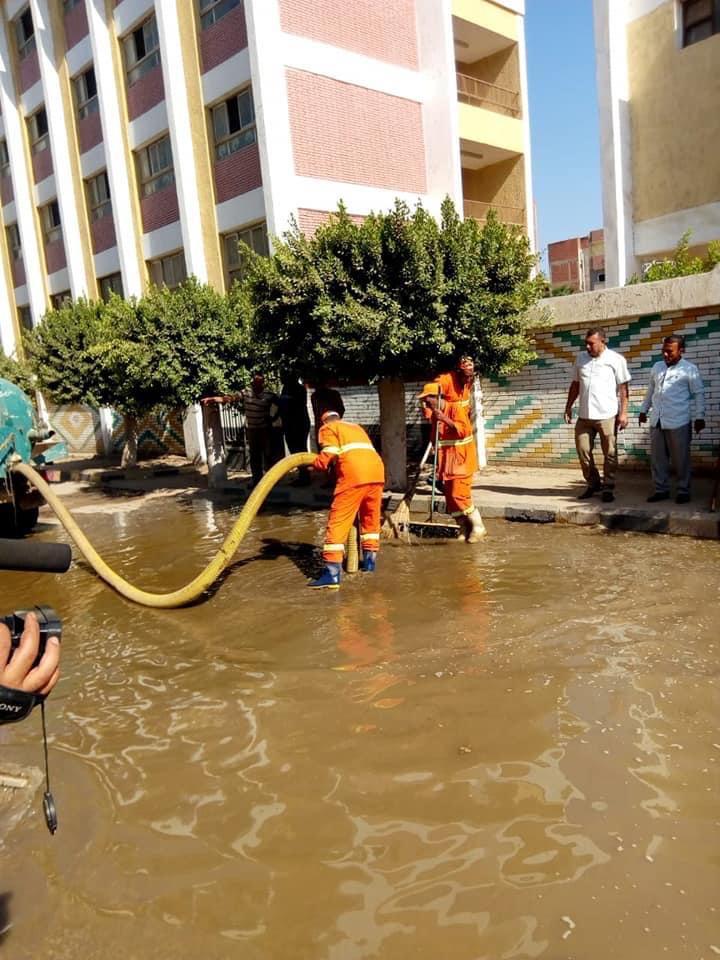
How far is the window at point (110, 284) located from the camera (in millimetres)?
20312

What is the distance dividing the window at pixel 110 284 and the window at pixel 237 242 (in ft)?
16.3

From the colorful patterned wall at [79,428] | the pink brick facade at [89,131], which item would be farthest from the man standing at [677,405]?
the pink brick facade at [89,131]

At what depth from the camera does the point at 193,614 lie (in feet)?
18.2

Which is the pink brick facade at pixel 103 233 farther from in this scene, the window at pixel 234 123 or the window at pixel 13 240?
the window at pixel 13 240

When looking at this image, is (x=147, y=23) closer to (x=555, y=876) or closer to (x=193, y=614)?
(x=193, y=614)

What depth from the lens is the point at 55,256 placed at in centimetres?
2308

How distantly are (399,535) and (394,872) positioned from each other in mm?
5179

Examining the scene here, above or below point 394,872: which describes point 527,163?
above

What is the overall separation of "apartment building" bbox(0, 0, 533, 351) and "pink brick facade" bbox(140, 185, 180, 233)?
5 centimetres

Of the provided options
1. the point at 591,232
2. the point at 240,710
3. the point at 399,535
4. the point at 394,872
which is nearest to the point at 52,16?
the point at 399,535

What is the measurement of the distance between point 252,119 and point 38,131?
38.0ft

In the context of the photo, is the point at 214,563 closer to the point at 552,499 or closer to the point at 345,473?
the point at 345,473

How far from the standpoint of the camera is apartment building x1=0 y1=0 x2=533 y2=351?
48.8ft

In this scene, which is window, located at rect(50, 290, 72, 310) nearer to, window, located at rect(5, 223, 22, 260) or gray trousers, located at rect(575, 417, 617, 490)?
window, located at rect(5, 223, 22, 260)
